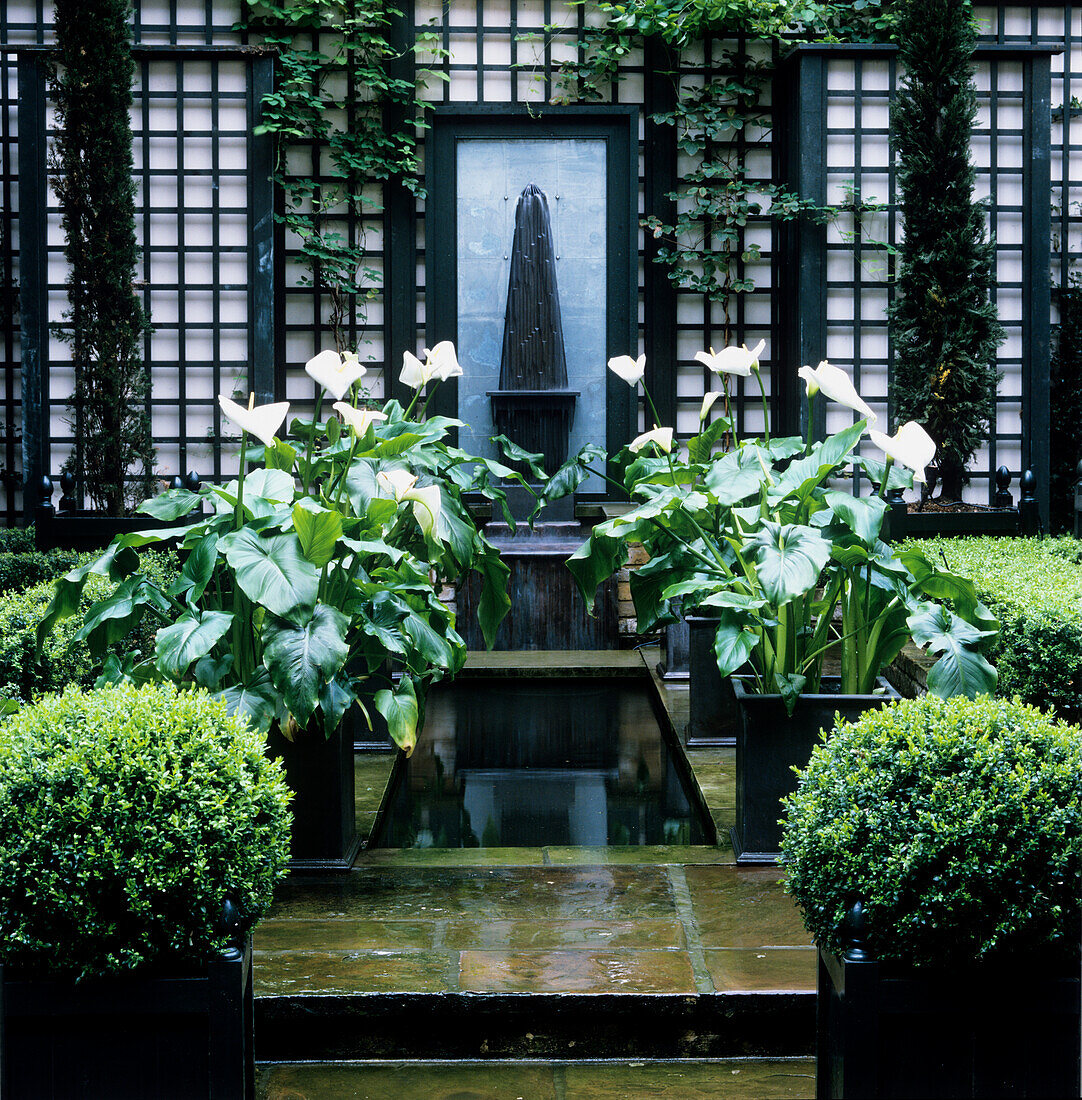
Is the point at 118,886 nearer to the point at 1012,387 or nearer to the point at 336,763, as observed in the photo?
the point at 336,763

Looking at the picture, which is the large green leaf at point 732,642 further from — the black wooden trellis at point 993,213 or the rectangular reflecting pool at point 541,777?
the black wooden trellis at point 993,213

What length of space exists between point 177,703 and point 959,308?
624cm

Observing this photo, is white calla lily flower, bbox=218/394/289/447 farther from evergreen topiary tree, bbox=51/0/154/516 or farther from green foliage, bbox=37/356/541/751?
evergreen topiary tree, bbox=51/0/154/516

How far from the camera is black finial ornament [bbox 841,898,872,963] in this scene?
1993 mm

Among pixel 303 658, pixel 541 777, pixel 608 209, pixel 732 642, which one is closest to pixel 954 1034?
pixel 732 642

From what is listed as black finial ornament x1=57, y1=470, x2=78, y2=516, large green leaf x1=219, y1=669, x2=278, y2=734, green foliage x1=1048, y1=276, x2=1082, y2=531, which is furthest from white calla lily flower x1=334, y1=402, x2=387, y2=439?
green foliage x1=1048, y1=276, x2=1082, y2=531

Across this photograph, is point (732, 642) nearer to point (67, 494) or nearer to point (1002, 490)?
point (1002, 490)

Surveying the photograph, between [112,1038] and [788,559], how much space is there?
2.05 metres

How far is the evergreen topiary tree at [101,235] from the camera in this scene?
7.03 m

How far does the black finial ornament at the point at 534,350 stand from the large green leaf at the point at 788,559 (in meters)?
4.35

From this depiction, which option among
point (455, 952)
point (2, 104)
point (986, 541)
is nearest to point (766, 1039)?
point (455, 952)

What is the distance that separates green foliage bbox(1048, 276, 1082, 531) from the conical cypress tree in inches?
49.9

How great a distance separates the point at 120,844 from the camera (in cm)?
202

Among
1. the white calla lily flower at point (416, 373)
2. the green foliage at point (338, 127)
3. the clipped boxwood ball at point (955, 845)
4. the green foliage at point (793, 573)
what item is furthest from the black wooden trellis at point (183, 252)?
the clipped boxwood ball at point (955, 845)
